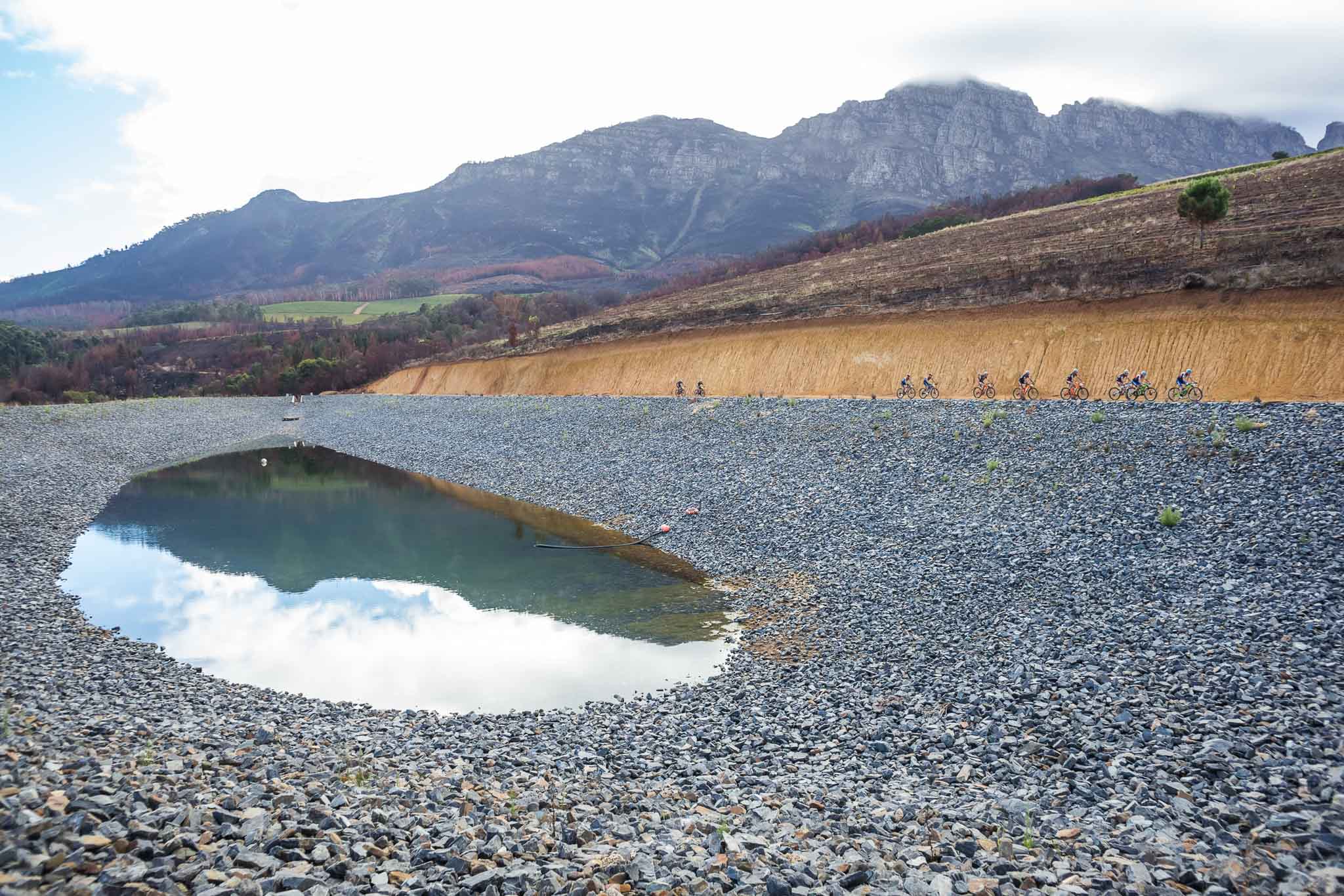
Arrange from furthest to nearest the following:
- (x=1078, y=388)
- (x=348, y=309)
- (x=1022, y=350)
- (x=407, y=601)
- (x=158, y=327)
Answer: (x=348, y=309)
(x=158, y=327)
(x=1022, y=350)
(x=1078, y=388)
(x=407, y=601)

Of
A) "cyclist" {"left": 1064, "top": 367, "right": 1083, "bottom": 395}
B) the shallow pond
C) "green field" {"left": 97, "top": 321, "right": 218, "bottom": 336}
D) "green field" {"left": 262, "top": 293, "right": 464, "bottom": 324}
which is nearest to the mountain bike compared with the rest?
"cyclist" {"left": 1064, "top": 367, "right": 1083, "bottom": 395}

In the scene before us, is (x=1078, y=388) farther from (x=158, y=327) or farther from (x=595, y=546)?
(x=158, y=327)

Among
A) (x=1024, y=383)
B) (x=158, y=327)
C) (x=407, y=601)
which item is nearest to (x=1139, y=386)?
(x=1024, y=383)

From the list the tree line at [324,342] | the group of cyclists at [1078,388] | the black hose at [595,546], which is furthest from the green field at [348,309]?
the black hose at [595,546]

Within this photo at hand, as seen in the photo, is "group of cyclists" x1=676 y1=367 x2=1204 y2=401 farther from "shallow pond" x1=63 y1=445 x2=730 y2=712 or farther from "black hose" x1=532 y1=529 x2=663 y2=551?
"shallow pond" x1=63 y1=445 x2=730 y2=712

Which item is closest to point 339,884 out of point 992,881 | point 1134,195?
point 992,881

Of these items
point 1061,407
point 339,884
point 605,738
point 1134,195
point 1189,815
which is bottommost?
point 605,738

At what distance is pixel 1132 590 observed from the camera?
13.3 meters

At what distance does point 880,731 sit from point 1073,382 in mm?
25857

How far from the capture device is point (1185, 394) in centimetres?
2495

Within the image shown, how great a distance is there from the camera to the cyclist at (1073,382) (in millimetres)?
28578

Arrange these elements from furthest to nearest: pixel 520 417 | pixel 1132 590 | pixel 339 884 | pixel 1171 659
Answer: pixel 520 417
pixel 1132 590
pixel 1171 659
pixel 339 884

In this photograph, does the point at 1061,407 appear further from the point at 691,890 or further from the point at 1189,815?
the point at 691,890

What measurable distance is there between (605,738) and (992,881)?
19.6 feet
